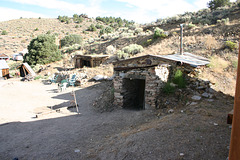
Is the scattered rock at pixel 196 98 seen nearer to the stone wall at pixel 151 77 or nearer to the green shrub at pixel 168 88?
the green shrub at pixel 168 88

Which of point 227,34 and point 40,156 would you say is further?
point 227,34

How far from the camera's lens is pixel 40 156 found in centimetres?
501

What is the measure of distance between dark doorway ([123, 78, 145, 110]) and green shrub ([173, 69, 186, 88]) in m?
2.33

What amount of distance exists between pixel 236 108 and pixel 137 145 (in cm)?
319

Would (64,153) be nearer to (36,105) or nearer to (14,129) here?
(14,129)

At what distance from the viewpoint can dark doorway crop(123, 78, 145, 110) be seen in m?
9.21

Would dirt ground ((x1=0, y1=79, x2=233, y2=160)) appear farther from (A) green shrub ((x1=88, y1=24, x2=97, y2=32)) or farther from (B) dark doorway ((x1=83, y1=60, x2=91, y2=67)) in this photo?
(A) green shrub ((x1=88, y1=24, x2=97, y2=32))

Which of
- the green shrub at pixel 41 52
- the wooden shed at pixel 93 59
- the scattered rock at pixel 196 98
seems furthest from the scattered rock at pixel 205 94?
the green shrub at pixel 41 52

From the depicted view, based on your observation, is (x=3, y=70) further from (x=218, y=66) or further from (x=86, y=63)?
(x=218, y=66)

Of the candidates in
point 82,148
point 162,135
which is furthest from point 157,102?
point 82,148

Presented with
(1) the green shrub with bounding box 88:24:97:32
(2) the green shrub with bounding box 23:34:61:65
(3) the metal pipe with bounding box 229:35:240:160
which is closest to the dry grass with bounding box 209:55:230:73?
(3) the metal pipe with bounding box 229:35:240:160

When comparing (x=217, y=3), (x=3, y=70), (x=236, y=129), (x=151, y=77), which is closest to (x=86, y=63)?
(x=3, y=70)

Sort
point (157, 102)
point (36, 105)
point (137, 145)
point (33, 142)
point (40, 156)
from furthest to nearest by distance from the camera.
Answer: point (36, 105) → point (157, 102) → point (33, 142) → point (40, 156) → point (137, 145)

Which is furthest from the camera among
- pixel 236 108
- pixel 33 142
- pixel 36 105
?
pixel 36 105
